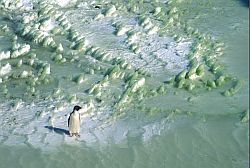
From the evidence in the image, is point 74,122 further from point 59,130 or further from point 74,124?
point 59,130

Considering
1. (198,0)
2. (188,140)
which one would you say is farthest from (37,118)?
(198,0)

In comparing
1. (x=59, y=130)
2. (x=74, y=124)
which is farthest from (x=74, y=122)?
(x=59, y=130)

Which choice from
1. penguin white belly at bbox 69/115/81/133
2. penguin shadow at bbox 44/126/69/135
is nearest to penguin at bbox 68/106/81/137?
penguin white belly at bbox 69/115/81/133

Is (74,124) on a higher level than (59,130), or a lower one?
higher

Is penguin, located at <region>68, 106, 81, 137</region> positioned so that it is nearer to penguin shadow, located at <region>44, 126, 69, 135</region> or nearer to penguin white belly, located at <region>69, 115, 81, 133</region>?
penguin white belly, located at <region>69, 115, 81, 133</region>

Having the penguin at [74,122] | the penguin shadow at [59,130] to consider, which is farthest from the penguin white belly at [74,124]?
the penguin shadow at [59,130]

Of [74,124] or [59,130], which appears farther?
[59,130]

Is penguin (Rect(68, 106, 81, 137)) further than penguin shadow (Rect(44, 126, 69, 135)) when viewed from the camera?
No
